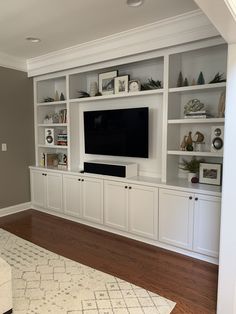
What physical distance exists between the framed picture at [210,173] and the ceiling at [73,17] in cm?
165

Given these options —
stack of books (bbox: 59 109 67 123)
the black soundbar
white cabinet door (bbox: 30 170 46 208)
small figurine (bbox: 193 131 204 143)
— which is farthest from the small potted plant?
white cabinet door (bbox: 30 170 46 208)

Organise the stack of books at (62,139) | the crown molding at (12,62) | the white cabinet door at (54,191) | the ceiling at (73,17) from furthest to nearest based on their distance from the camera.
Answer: the stack of books at (62,139), the white cabinet door at (54,191), the crown molding at (12,62), the ceiling at (73,17)

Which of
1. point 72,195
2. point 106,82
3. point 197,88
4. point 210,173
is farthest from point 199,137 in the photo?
point 72,195

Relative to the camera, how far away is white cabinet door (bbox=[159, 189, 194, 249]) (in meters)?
2.89

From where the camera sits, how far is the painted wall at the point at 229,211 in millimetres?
1776

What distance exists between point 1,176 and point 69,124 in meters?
1.39

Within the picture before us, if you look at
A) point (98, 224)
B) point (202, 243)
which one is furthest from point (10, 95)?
point (202, 243)

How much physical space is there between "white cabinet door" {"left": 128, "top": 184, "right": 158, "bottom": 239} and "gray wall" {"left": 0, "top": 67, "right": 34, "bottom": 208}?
2.17m

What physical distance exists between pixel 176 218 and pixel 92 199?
1313mm

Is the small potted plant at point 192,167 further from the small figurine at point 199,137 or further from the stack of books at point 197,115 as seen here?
the stack of books at point 197,115

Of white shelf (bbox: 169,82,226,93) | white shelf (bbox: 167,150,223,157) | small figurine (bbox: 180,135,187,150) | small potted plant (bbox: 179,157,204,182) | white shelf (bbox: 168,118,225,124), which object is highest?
white shelf (bbox: 169,82,226,93)

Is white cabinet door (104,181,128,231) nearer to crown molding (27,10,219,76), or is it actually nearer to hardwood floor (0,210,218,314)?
hardwood floor (0,210,218,314)

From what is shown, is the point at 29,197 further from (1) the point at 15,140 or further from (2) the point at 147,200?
(2) the point at 147,200

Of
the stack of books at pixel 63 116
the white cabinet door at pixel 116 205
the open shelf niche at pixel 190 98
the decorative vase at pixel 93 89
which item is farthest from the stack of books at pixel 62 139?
the open shelf niche at pixel 190 98
